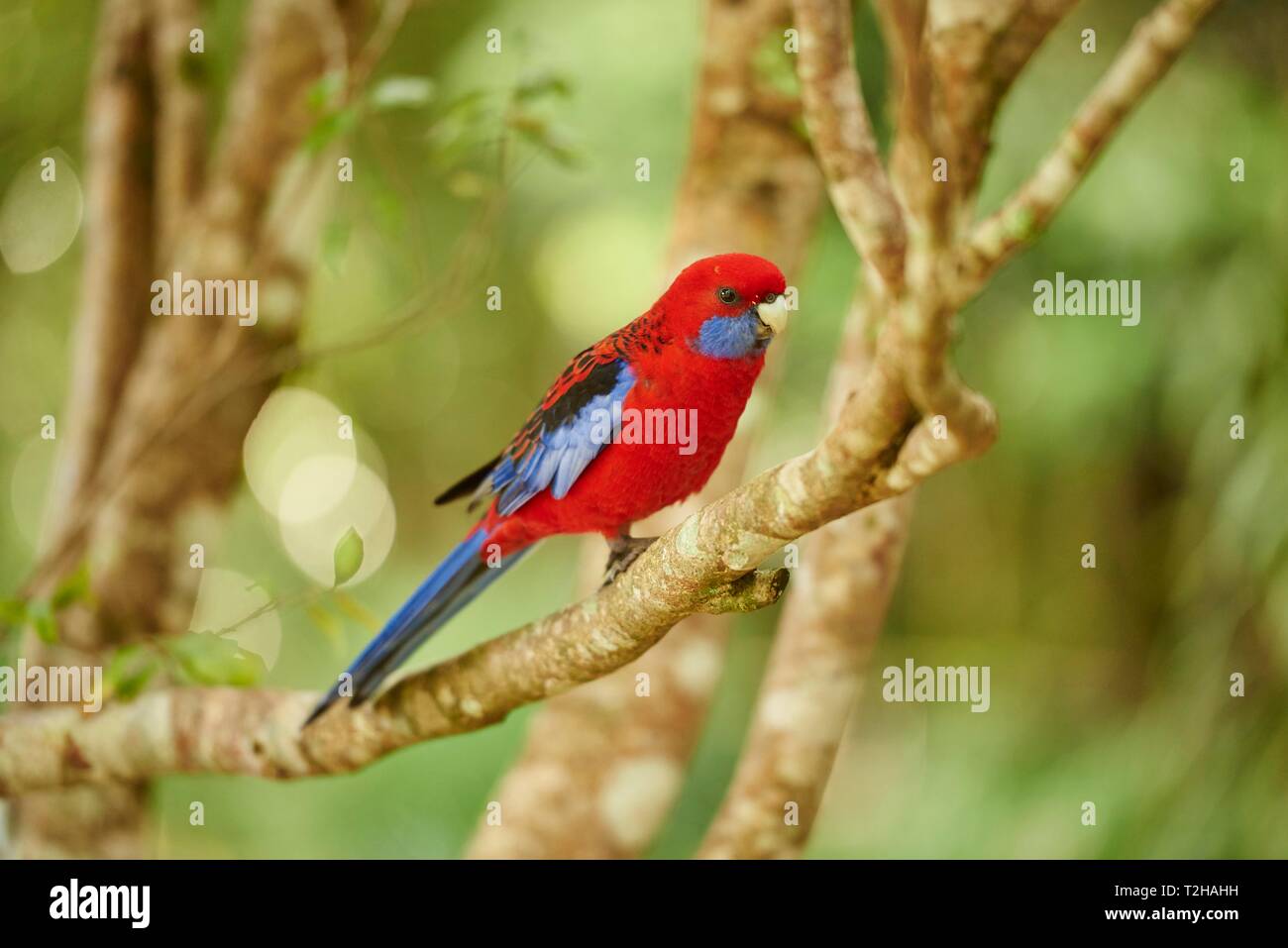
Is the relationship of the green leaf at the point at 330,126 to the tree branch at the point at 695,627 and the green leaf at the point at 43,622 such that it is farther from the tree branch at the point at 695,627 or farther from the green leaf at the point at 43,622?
the green leaf at the point at 43,622

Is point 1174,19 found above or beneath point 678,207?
beneath

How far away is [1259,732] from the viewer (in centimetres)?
274

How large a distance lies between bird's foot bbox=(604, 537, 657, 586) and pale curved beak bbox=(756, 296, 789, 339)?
0.44m

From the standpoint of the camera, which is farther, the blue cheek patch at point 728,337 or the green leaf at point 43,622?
the green leaf at point 43,622

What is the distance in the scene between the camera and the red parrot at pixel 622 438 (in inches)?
69.4

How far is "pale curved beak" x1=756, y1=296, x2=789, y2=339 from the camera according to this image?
5.65 ft

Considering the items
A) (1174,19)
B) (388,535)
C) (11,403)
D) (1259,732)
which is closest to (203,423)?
(388,535)

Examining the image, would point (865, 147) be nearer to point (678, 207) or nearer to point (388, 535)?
point (678, 207)

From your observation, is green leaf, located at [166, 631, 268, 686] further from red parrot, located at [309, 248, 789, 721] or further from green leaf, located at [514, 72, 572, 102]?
green leaf, located at [514, 72, 572, 102]

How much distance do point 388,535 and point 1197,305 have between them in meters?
2.81

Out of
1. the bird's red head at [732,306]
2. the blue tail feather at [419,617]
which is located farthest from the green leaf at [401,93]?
the blue tail feather at [419,617]

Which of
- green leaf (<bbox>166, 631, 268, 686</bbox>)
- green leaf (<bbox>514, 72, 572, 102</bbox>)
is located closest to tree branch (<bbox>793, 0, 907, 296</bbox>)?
green leaf (<bbox>514, 72, 572, 102</bbox>)

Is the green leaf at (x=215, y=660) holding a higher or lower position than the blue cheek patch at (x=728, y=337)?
lower

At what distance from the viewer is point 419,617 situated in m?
1.98
